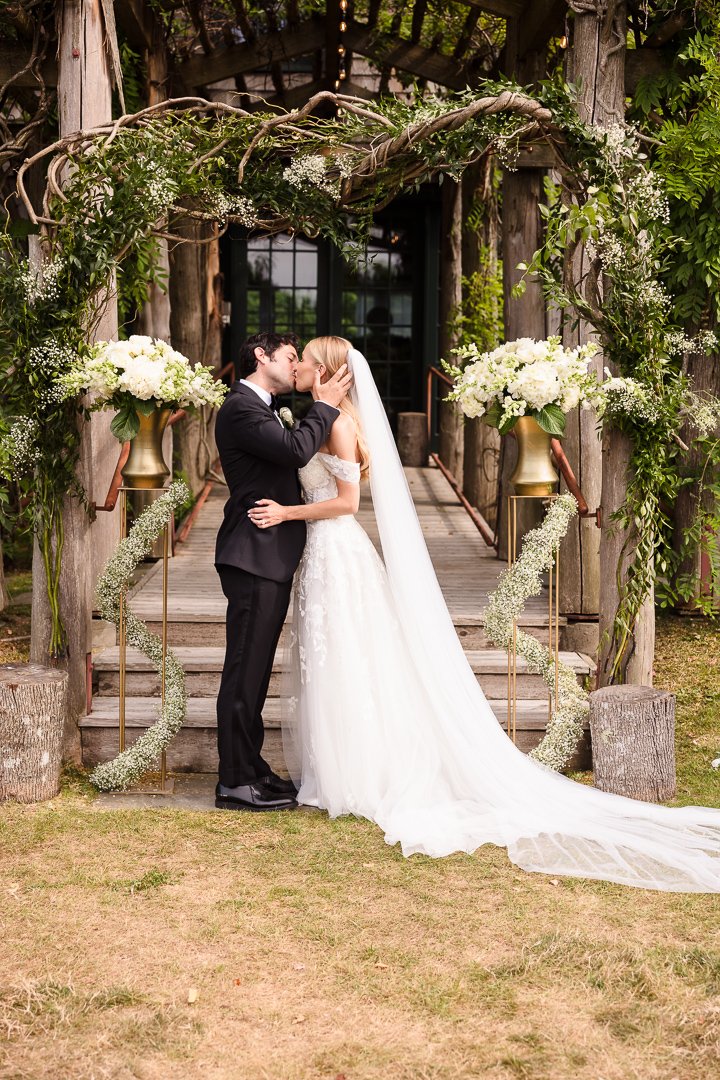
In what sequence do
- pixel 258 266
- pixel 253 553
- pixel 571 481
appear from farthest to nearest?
pixel 258 266, pixel 571 481, pixel 253 553

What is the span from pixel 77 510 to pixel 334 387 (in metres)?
1.40

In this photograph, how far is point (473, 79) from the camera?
30.5ft

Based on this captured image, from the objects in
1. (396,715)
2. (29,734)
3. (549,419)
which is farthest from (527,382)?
(29,734)

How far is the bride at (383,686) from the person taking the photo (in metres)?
4.63

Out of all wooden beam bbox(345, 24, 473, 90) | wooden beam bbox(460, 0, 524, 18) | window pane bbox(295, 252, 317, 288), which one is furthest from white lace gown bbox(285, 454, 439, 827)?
window pane bbox(295, 252, 317, 288)

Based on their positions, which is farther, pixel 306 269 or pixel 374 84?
pixel 306 269

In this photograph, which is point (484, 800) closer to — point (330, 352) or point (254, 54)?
point (330, 352)

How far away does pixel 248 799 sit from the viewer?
4.81 m

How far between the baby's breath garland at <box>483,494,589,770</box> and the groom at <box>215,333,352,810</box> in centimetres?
94

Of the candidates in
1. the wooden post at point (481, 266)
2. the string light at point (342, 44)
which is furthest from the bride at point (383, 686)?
the string light at point (342, 44)

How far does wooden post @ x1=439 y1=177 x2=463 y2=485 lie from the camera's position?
1195cm

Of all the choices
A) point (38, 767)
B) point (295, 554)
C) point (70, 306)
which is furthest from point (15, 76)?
point (38, 767)

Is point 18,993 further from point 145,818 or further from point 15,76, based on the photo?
point 15,76

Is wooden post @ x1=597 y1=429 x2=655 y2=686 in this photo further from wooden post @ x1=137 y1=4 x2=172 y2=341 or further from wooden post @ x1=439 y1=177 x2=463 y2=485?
wooden post @ x1=439 y1=177 x2=463 y2=485
